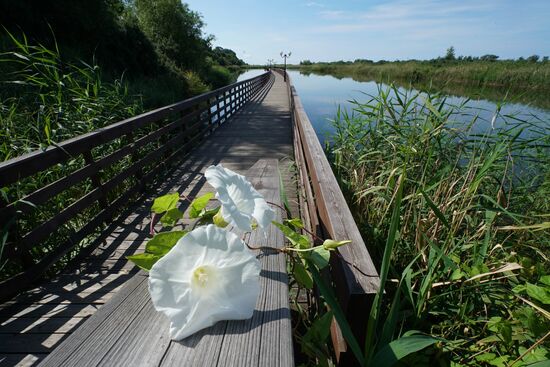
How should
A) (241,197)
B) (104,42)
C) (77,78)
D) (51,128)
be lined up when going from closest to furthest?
(241,197)
(51,128)
(77,78)
(104,42)

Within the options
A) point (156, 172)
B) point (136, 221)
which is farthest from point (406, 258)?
point (156, 172)

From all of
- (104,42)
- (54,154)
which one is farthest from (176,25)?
(54,154)

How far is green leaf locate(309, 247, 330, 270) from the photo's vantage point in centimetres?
85

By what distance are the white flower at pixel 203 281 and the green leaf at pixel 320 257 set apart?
248 millimetres

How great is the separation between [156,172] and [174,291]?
3559mm

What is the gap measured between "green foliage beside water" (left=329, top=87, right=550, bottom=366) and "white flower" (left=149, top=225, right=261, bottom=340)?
412 millimetres

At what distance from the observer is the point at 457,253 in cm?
177

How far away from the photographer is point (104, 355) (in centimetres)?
63

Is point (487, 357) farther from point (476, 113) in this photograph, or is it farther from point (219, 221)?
point (476, 113)

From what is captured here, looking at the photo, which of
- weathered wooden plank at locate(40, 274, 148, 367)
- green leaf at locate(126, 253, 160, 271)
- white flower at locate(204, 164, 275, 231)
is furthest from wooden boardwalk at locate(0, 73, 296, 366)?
white flower at locate(204, 164, 275, 231)

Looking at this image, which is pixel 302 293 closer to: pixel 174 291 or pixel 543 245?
pixel 174 291

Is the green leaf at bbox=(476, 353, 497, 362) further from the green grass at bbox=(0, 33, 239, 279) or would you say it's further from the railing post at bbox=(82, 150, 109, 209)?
the railing post at bbox=(82, 150, 109, 209)

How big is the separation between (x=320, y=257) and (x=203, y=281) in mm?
359

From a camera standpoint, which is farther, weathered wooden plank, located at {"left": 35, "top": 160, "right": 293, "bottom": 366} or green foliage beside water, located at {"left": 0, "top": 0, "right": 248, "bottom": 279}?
green foliage beside water, located at {"left": 0, "top": 0, "right": 248, "bottom": 279}
